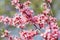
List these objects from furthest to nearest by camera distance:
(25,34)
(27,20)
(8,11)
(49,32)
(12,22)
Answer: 1. (8,11)
2. (12,22)
3. (27,20)
4. (25,34)
5. (49,32)

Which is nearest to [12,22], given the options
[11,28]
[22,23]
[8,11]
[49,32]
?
[22,23]

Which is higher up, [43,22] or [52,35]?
[43,22]

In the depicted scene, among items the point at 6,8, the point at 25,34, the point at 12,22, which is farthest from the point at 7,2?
the point at 25,34

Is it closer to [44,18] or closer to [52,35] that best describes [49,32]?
[52,35]

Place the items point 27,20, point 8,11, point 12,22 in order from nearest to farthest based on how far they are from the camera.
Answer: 1. point 27,20
2. point 12,22
3. point 8,11

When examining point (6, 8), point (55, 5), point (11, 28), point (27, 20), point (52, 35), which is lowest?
point (52, 35)

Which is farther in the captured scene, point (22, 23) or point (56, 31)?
point (22, 23)

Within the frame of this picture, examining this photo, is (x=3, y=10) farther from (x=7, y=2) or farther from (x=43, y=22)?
(x=43, y=22)

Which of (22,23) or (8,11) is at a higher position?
(8,11)

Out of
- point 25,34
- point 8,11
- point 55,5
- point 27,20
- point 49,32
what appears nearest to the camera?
point 49,32
